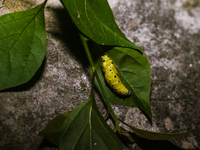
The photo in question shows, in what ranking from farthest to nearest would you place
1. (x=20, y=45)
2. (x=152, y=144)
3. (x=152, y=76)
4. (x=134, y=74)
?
(x=152, y=76) < (x=152, y=144) < (x=134, y=74) < (x=20, y=45)

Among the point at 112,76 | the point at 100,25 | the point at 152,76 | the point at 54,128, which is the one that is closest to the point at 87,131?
the point at 54,128

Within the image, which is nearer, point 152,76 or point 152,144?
point 152,144

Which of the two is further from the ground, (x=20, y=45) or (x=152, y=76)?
(x=20, y=45)

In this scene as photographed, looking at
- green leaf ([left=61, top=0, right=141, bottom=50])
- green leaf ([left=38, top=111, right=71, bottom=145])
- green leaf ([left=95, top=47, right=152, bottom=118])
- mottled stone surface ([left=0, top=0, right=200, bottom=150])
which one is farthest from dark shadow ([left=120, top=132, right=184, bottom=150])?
green leaf ([left=61, top=0, right=141, bottom=50])

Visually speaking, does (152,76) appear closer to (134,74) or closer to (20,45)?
(134,74)

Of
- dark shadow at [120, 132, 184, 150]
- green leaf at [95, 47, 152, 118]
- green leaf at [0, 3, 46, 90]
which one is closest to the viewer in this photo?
green leaf at [0, 3, 46, 90]

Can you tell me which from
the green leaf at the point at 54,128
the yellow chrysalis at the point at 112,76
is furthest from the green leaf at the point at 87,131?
the yellow chrysalis at the point at 112,76

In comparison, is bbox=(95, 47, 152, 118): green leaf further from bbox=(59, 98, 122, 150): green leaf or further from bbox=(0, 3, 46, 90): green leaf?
bbox=(0, 3, 46, 90): green leaf
